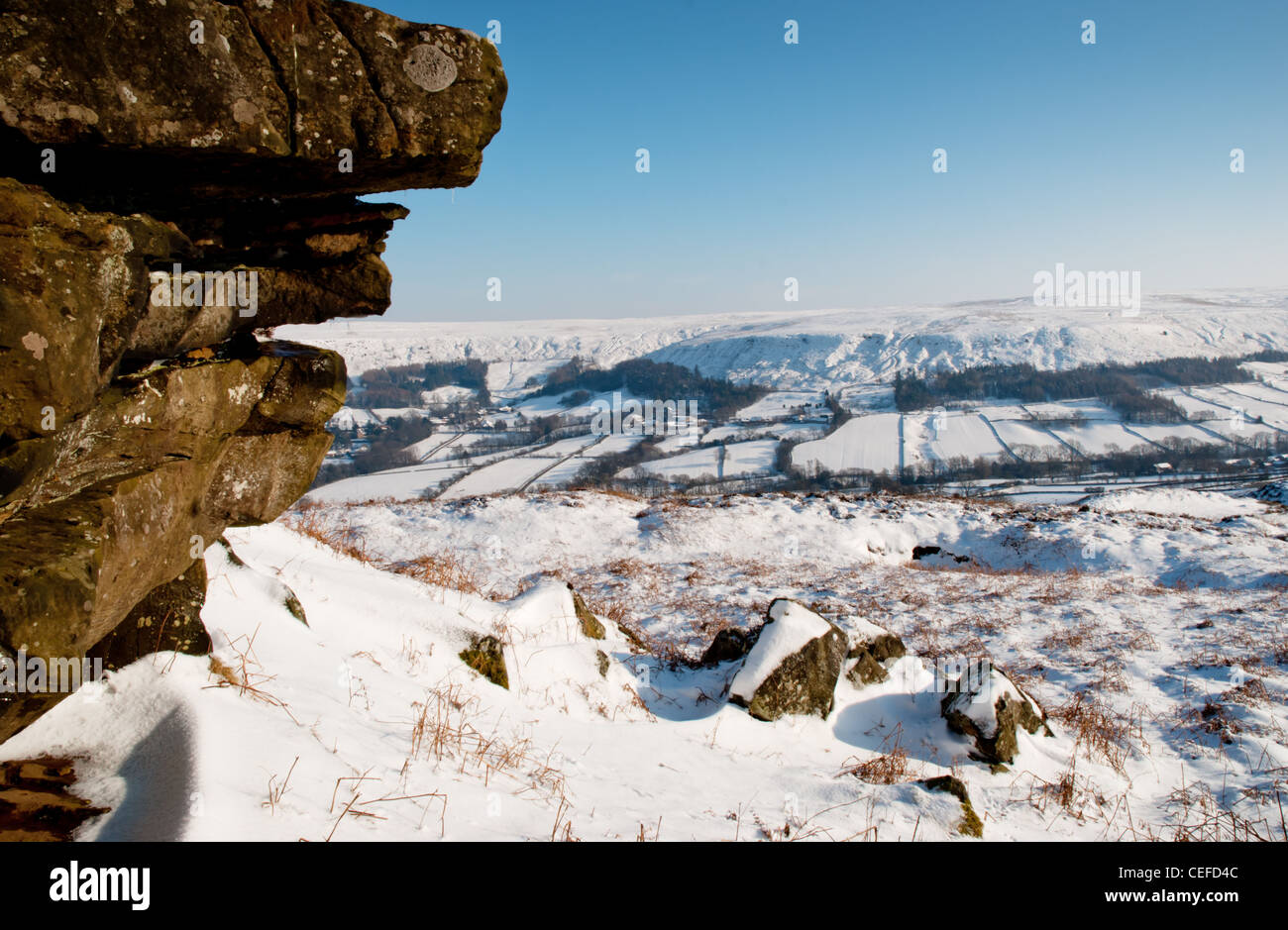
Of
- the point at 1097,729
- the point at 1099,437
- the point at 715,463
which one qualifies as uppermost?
the point at 1097,729

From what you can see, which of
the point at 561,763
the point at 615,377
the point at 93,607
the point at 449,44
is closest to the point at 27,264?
the point at 93,607

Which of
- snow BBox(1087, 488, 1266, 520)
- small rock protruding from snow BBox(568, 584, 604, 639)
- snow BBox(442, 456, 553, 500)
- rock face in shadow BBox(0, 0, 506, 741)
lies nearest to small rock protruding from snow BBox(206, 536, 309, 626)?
rock face in shadow BBox(0, 0, 506, 741)

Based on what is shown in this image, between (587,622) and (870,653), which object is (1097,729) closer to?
(870,653)

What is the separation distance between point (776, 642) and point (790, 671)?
35 centimetres

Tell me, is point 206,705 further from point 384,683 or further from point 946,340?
point 946,340

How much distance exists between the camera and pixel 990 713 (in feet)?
22.8

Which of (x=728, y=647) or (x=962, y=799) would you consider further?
(x=728, y=647)

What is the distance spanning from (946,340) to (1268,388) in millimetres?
64499

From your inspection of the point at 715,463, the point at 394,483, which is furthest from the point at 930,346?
the point at 394,483

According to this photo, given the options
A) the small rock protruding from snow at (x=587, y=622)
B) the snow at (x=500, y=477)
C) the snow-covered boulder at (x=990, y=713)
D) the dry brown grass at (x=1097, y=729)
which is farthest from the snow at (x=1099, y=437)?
the small rock protruding from snow at (x=587, y=622)

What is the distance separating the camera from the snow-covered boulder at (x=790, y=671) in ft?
24.2

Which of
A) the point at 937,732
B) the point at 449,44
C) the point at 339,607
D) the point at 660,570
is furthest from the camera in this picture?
the point at 660,570

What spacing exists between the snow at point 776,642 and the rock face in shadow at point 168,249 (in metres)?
5.28

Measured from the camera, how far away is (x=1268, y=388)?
360 ft
